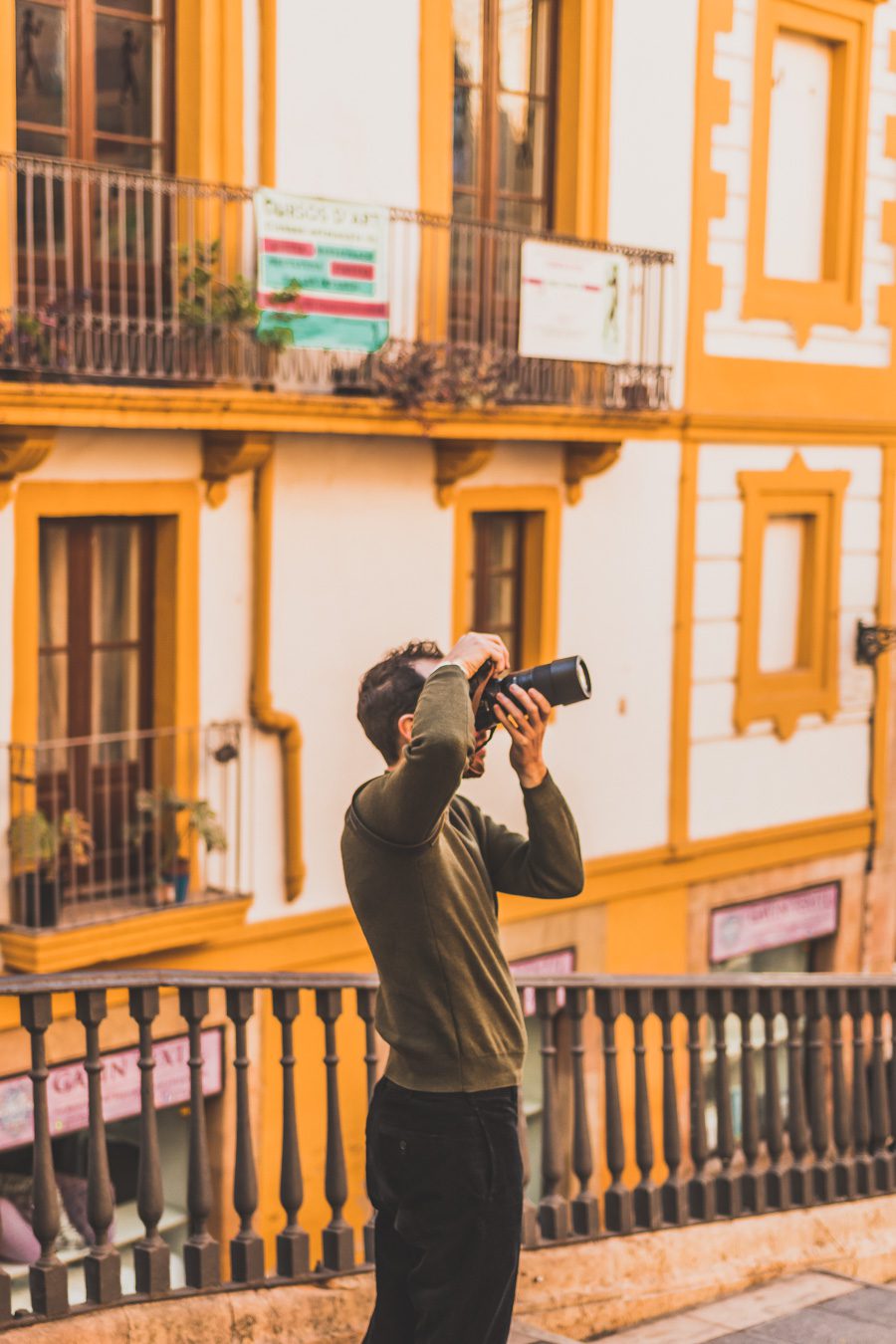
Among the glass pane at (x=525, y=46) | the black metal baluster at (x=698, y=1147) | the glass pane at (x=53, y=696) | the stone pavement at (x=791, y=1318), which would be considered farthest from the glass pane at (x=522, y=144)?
the stone pavement at (x=791, y=1318)

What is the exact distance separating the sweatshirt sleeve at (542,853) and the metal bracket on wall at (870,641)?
513 inches

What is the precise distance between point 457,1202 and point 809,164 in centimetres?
1335

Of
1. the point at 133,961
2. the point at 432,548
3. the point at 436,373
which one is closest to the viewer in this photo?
the point at 133,961

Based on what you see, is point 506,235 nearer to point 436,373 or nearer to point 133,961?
point 436,373

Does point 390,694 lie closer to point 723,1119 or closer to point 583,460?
point 723,1119

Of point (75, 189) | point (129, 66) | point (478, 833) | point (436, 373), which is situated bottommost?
point (478, 833)

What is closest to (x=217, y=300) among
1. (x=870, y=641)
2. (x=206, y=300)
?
(x=206, y=300)

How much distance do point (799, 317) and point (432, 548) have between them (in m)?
4.30

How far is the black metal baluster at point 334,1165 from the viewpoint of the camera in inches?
197

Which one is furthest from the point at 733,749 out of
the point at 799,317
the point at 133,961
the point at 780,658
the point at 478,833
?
the point at 478,833

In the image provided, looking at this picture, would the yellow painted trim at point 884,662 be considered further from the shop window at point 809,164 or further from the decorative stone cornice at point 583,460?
the decorative stone cornice at point 583,460

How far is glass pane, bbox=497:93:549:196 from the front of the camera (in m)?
13.5

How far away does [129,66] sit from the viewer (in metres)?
11.2

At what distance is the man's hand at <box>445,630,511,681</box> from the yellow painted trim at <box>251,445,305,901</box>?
8084 mm
